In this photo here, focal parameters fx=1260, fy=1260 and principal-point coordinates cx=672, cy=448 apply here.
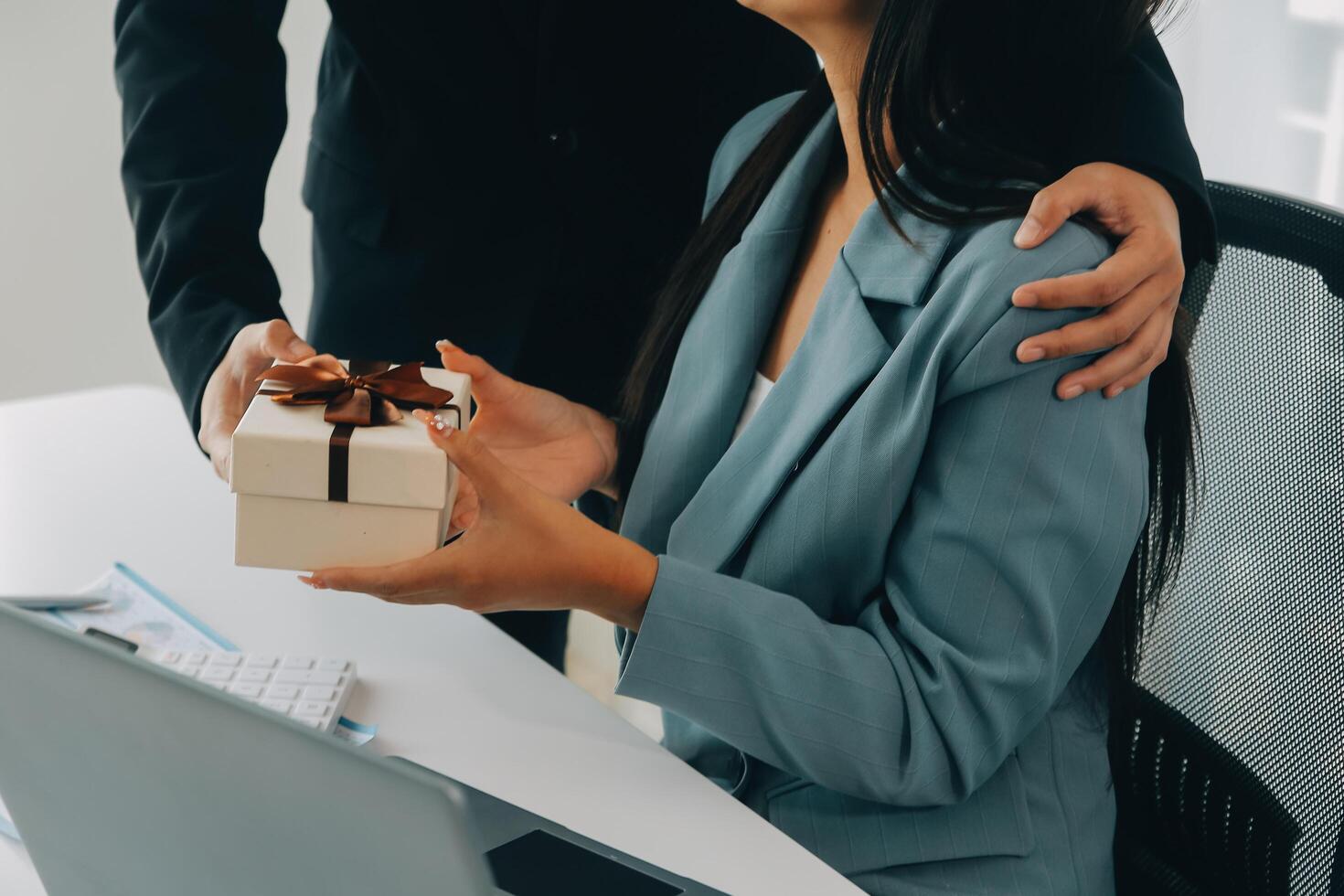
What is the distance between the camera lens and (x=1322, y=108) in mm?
1606

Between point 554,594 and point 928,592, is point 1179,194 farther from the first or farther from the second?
point 554,594

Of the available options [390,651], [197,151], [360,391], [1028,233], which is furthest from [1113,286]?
[197,151]

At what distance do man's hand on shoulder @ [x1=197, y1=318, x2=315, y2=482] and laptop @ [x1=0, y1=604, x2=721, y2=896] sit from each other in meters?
0.41

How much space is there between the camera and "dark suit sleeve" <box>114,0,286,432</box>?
1167mm

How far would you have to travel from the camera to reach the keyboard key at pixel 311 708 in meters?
0.87

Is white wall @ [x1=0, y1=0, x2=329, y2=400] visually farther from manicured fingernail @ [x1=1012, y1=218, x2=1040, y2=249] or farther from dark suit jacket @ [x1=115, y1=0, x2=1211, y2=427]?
manicured fingernail @ [x1=1012, y1=218, x2=1040, y2=249]

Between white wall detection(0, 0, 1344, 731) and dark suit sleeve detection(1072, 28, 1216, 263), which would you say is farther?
white wall detection(0, 0, 1344, 731)

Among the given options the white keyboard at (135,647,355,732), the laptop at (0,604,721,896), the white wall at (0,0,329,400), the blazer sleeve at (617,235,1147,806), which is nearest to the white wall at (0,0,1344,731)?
the white wall at (0,0,329,400)

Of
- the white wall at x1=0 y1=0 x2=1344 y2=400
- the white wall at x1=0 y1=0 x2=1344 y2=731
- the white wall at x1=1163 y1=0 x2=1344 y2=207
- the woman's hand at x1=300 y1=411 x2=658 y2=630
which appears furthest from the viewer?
the white wall at x1=0 y1=0 x2=1344 y2=731

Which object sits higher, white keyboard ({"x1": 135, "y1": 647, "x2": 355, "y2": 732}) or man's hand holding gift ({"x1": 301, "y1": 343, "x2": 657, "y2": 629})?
man's hand holding gift ({"x1": 301, "y1": 343, "x2": 657, "y2": 629})

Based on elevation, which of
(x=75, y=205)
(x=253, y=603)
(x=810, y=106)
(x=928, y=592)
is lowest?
(x=75, y=205)

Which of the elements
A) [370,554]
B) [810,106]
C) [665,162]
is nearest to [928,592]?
[370,554]

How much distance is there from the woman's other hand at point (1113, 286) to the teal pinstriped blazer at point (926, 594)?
19 millimetres

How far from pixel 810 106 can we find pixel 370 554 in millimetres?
620
